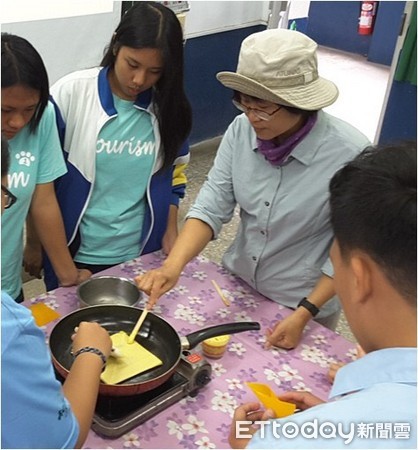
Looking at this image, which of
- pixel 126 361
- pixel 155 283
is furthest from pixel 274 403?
pixel 155 283

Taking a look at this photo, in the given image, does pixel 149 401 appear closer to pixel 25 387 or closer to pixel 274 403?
pixel 274 403

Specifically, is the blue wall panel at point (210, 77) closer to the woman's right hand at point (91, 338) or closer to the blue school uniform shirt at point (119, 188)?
the blue school uniform shirt at point (119, 188)

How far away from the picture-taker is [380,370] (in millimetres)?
767

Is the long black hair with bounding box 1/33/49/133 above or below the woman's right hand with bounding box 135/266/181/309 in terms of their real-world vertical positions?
above

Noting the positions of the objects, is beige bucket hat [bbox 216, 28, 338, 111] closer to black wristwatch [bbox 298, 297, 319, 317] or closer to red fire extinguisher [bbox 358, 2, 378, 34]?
black wristwatch [bbox 298, 297, 319, 317]

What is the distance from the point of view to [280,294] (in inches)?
64.9

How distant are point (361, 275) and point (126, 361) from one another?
66 centimetres

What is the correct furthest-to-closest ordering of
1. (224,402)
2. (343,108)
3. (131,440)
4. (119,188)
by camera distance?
(343,108)
(119,188)
(224,402)
(131,440)

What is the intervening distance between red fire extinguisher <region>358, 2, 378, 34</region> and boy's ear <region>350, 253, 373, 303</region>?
7.13 meters

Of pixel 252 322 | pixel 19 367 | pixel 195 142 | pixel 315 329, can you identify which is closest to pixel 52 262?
pixel 252 322

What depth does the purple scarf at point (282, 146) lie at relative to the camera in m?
1.54

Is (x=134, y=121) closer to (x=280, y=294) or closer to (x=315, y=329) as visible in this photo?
(x=280, y=294)

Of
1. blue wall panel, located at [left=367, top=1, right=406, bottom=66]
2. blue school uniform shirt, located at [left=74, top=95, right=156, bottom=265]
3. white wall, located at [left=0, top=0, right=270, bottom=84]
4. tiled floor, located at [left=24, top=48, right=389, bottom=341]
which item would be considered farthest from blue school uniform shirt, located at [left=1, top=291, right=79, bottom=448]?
blue wall panel, located at [left=367, top=1, right=406, bottom=66]

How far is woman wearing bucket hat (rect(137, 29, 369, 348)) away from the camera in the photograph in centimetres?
146
